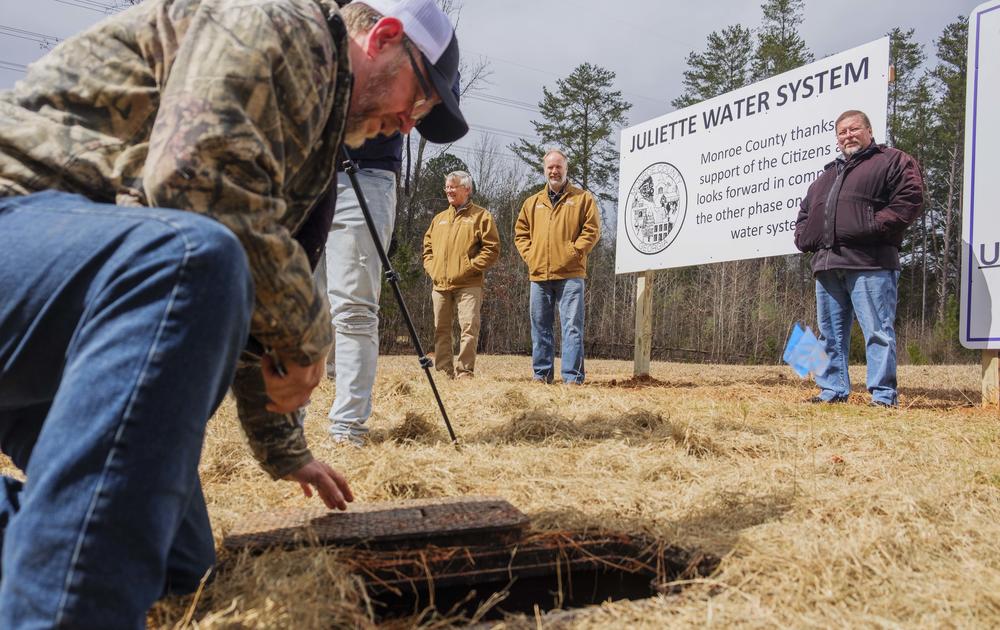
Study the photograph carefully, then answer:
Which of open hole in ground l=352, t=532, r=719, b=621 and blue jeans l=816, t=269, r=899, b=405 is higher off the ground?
blue jeans l=816, t=269, r=899, b=405

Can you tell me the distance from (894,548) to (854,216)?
13.3ft

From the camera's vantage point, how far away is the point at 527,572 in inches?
71.6

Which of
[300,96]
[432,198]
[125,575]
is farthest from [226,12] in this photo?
[432,198]

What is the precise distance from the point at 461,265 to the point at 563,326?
1.34 metres

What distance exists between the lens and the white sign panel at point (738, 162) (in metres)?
6.57

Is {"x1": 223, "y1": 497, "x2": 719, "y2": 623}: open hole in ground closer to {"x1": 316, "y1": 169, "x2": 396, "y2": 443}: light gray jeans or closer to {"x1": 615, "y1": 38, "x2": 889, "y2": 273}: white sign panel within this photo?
{"x1": 316, "y1": 169, "x2": 396, "y2": 443}: light gray jeans

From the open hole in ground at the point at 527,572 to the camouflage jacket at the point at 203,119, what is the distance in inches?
24.9

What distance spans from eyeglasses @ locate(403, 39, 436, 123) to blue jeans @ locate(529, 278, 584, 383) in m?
5.15

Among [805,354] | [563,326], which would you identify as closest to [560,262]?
[563,326]

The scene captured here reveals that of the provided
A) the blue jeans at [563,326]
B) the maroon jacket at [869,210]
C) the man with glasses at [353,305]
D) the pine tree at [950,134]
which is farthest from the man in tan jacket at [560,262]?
the pine tree at [950,134]

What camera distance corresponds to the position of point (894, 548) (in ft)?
5.96

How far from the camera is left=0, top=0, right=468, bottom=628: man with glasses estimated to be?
92 cm

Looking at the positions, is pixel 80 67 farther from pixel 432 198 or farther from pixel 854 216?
pixel 432 198

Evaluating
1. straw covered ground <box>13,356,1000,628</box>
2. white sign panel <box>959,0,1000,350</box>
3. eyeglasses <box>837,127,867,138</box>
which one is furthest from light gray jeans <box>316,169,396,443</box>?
white sign panel <box>959,0,1000,350</box>
